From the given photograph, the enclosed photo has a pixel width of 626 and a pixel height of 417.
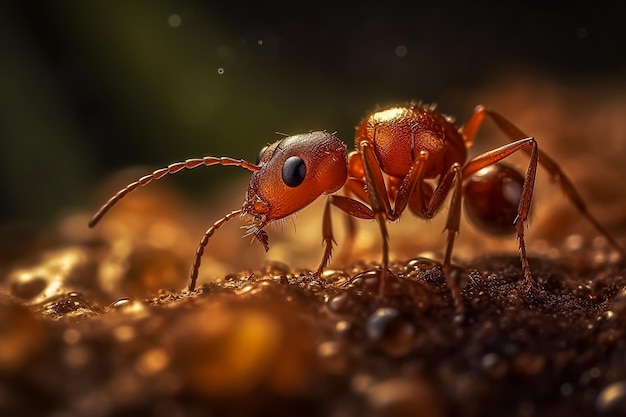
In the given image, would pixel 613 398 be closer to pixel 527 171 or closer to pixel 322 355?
pixel 322 355

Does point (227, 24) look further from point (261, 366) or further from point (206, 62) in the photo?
point (261, 366)

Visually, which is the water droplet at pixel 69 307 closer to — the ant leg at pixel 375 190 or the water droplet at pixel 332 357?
the water droplet at pixel 332 357

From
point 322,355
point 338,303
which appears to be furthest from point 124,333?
point 338,303

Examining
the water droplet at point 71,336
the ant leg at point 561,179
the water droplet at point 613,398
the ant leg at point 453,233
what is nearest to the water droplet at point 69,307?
the water droplet at point 71,336

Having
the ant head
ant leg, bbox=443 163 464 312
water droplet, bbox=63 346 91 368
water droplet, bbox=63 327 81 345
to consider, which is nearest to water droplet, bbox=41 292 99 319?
water droplet, bbox=63 327 81 345

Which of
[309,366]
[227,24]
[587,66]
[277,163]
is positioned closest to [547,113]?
[587,66]
